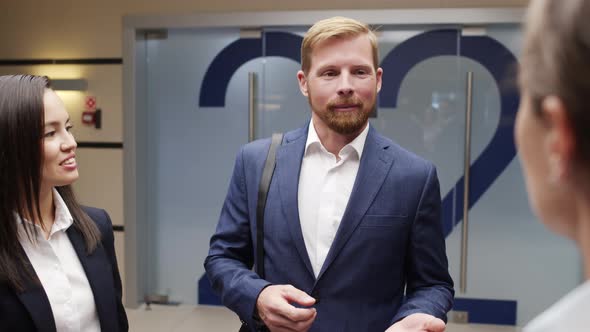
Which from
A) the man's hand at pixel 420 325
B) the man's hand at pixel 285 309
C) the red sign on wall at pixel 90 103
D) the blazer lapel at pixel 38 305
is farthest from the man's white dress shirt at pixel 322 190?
the red sign on wall at pixel 90 103

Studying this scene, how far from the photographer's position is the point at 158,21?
14.1 ft

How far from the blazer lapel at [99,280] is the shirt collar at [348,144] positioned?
0.72 metres

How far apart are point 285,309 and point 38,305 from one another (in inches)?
25.6

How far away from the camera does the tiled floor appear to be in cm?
412

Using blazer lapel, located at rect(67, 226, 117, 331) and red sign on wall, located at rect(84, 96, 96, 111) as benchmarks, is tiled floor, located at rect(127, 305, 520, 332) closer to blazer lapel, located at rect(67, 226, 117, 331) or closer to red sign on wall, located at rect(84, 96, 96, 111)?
red sign on wall, located at rect(84, 96, 96, 111)

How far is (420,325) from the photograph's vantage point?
1.35 meters

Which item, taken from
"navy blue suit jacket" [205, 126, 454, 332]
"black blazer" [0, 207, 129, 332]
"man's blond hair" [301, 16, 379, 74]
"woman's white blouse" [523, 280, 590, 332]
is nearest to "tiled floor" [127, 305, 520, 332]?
"black blazer" [0, 207, 129, 332]

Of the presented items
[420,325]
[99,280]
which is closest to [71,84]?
[99,280]

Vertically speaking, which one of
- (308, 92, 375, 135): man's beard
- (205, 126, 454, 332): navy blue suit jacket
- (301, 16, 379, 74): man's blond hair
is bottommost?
(205, 126, 454, 332): navy blue suit jacket

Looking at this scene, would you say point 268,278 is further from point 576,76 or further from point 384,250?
point 576,76

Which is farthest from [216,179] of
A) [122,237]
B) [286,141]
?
[286,141]

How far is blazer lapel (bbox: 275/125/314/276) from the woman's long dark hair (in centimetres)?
69

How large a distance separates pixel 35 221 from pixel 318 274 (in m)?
0.83

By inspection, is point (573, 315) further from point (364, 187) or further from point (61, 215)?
point (61, 215)
